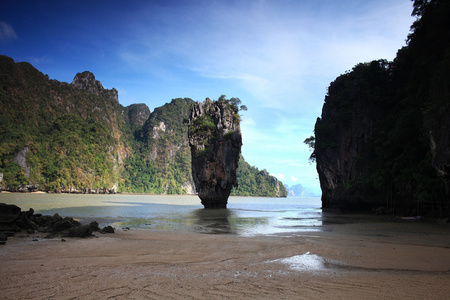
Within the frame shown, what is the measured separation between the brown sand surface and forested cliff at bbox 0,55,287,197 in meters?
72.2

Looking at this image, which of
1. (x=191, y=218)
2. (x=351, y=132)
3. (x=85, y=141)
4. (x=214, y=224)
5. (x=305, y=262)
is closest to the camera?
(x=305, y=262)

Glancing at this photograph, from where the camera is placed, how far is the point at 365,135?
25984 millimetres

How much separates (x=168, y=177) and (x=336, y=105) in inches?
4169

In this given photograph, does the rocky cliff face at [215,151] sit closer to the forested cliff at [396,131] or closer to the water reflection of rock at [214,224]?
the forested cliff at [396,131]

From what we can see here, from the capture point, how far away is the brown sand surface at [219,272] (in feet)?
11.8

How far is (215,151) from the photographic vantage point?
36.3m

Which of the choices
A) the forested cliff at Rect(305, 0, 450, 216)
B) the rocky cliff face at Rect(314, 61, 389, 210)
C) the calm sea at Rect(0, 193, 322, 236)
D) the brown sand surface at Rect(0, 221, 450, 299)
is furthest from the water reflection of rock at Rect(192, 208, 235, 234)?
the rocky cliff face at Rect(314, 61, 389, 210)

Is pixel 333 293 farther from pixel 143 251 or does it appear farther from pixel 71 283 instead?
pixel 143 251

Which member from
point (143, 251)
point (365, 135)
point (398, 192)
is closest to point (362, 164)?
point (365, 135)

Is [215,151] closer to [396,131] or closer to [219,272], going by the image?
[396,131]

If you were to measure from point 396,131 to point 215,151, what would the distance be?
22.1 m

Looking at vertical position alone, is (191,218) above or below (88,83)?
below

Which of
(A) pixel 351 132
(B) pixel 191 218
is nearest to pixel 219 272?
(B) pixel 191 218

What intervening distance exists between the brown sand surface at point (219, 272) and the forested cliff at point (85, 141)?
2842 inches
